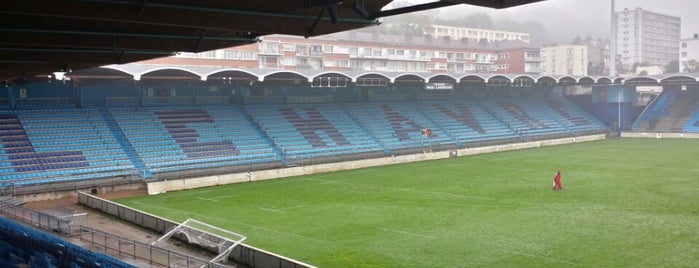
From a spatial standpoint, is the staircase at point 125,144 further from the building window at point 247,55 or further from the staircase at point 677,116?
the staircase at point 677,116

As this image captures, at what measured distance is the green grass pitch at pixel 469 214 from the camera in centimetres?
1881

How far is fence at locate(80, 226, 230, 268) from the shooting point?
17891 millimetres

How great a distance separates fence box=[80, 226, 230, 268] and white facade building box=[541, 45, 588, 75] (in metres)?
139

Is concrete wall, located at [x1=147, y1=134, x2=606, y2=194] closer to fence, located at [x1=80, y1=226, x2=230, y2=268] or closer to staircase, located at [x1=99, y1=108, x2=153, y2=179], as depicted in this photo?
staircase, located at [x1=99, y1=108, x2=153, y2=179]

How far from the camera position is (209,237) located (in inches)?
810

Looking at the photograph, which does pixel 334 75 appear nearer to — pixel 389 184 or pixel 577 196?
pixel 389 184

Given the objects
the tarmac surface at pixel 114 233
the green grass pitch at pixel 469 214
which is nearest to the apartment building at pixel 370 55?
the green grass pitch at pixel 469 214

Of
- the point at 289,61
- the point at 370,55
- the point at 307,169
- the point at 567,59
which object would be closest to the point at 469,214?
the point at 307,169

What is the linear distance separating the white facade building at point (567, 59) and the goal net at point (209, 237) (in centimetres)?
13790

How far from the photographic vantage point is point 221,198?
103ft

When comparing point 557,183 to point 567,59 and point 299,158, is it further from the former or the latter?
point 567,59

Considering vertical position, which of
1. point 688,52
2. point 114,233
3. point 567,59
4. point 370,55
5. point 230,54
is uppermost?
point 688,52

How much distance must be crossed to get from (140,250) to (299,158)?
2234 cm

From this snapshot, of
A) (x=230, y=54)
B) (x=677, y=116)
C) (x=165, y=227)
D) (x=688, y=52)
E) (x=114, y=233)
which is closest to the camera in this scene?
(x=165, y=227)
